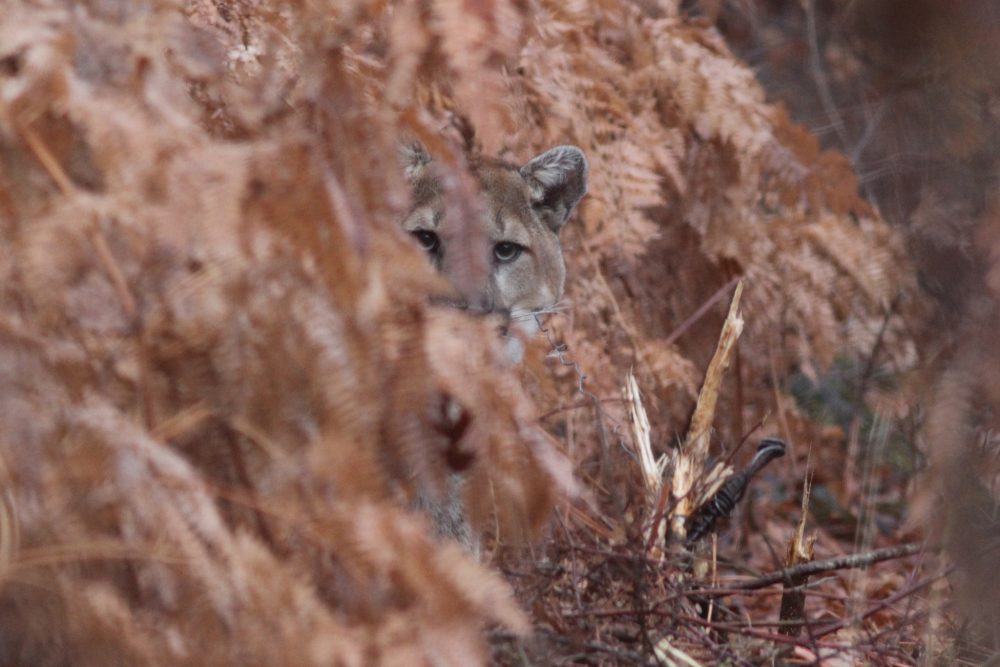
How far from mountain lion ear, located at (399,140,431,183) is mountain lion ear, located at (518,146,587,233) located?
18.0 inches

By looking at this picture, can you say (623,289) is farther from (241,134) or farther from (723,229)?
(241,134)

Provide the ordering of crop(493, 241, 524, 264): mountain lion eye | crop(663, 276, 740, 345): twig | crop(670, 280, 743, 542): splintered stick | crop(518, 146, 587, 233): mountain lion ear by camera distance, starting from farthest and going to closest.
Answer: crop(663, 276, 740, 345): twig → crop(493, 241, 524, 264): mountain lion eye → crop(518, 146, 587, 233): mountain lion ear → crop(670, 280, 743, 542): splintered stick

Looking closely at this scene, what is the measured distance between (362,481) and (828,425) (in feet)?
17.3

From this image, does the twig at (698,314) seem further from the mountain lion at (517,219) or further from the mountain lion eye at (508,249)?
the mountain lion eye at (508,249)

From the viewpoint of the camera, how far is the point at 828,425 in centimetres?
665

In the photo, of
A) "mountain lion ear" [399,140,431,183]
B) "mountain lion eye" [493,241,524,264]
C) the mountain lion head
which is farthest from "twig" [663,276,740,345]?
"mountain lion ear" [399,140,431,183]

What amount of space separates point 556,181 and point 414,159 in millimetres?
632

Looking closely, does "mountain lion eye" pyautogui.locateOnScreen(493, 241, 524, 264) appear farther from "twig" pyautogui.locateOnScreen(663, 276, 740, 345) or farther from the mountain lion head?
"twig" pyautogui.locateOnScreen(663, 276, 740, 345)

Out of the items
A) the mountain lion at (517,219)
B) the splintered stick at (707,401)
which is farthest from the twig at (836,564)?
the mountain lion at (517,219)

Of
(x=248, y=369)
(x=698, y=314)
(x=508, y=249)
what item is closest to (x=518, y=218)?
(x=508, y=249)

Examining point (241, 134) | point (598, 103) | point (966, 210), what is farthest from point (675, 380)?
point (241, 134)

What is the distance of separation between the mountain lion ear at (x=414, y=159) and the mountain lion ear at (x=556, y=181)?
18.0 inches

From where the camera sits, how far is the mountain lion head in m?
4.13

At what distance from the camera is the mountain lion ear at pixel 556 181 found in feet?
14.2
